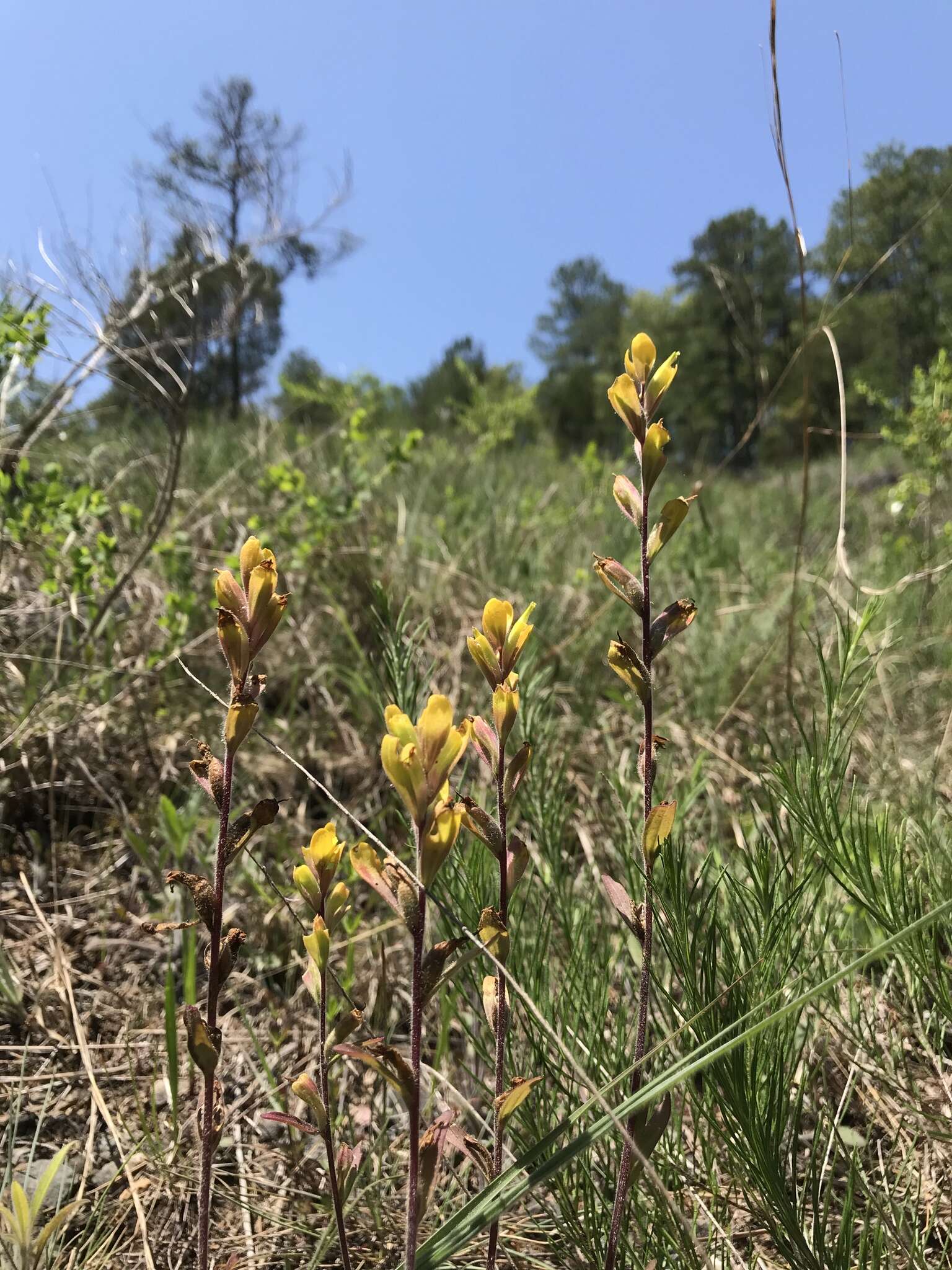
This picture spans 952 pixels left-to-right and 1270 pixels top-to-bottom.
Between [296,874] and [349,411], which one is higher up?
[349,411]

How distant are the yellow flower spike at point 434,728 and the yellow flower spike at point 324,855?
11 centimetres

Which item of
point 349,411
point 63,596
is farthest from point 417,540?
point 349,411

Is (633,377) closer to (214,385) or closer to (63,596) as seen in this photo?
(63,596)

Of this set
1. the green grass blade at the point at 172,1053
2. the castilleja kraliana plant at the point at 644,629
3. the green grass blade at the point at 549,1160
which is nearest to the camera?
the green grass blade at the point at 549,1160

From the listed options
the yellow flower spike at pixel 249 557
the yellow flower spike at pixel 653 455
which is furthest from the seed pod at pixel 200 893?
the yellow flower spike at pixel 653 455

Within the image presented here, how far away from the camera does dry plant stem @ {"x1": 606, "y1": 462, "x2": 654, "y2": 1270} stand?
53 centimetres

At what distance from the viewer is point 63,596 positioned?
188cm

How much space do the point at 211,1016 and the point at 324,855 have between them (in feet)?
0.49

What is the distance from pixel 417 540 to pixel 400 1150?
6.53ft

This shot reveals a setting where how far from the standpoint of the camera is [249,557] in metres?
0.61

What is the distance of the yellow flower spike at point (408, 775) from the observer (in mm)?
449

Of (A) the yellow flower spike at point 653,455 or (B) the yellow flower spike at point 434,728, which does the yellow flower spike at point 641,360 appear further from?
(B) the yellow flower spike at point 434,728

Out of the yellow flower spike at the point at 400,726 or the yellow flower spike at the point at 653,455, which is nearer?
the yellow flower spike at the point at 400,726

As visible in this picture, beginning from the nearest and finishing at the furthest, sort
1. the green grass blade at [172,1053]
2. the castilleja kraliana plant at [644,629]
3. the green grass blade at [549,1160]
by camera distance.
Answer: the green grass blade at [549,1160], the castilleja kraliana plant at [644,629], the green grass blade at [172,1053]
